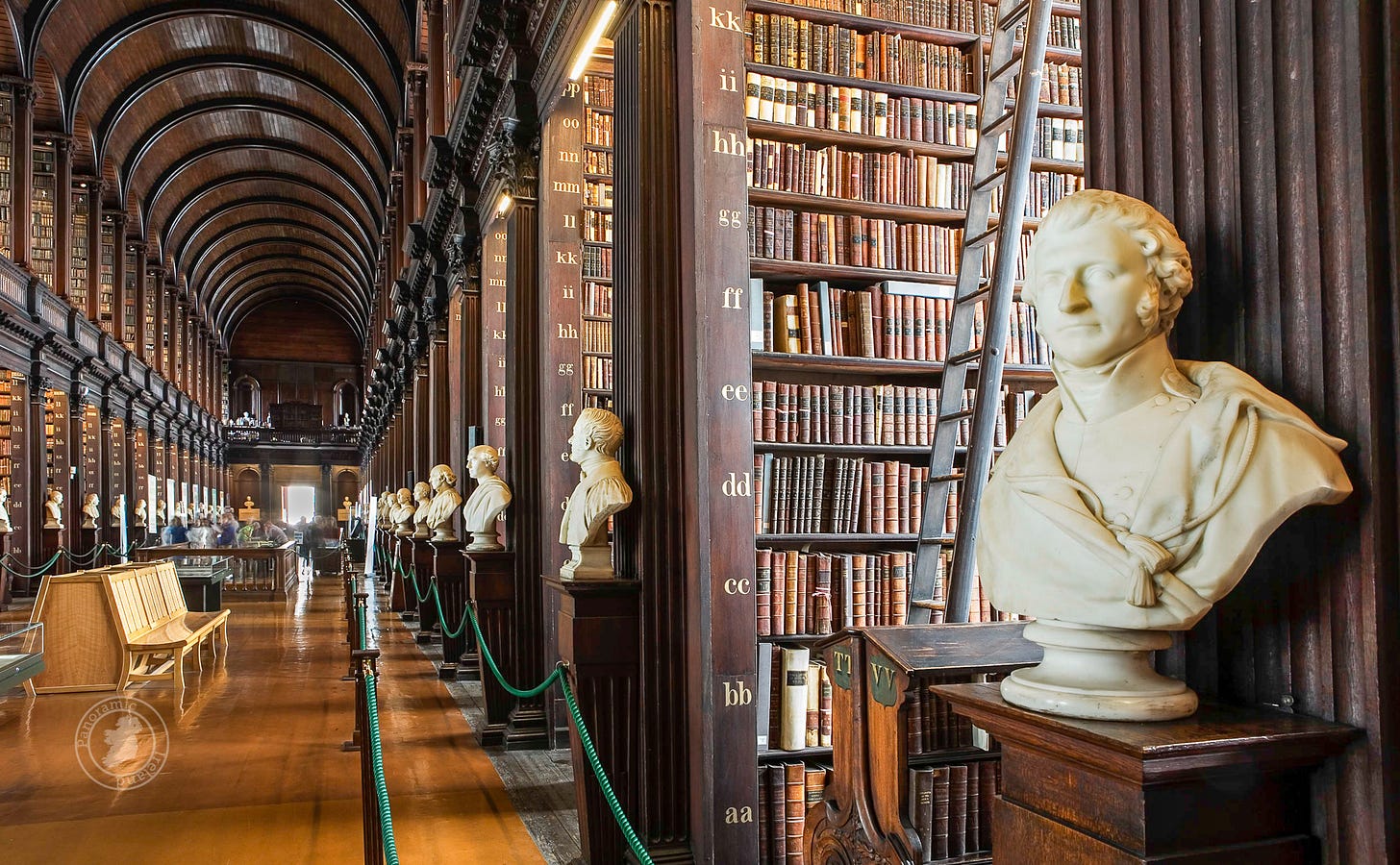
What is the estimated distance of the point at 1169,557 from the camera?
122 cm

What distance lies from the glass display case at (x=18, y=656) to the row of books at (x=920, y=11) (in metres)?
4.43

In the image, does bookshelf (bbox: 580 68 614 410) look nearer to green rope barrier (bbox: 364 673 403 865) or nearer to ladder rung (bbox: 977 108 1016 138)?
ladder rung (bbox: 977 108 1016 138)

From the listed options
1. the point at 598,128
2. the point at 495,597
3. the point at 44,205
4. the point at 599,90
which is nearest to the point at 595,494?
the point at 495,597

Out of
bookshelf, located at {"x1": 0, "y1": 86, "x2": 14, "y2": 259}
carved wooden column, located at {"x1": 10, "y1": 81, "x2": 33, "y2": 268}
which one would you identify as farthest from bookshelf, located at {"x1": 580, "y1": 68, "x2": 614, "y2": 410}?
bookshelf, located at {"x1": 0, "y1": 86, "x2": 14, "y2": 259}

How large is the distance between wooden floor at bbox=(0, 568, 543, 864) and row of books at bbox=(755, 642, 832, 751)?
3.38ft

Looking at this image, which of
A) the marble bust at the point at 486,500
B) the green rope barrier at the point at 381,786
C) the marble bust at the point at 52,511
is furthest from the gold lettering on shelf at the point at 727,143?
the marble bust at the point at 52,511

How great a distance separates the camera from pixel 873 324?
12.7 ft

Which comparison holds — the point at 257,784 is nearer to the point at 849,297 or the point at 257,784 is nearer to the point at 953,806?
the point at 953,806

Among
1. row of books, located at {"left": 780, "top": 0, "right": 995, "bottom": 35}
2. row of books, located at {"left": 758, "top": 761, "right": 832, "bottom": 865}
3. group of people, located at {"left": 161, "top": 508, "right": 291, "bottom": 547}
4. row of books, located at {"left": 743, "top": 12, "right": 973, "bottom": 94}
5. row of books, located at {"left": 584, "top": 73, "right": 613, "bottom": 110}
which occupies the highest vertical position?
row of books, located at {"left": 584, "top": 73, "right": 613, "bottom": 110}

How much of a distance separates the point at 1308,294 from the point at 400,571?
12.6 meters

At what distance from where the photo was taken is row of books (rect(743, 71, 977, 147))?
12.6 feet

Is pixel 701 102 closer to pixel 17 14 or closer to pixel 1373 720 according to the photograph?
pixel 1373 720

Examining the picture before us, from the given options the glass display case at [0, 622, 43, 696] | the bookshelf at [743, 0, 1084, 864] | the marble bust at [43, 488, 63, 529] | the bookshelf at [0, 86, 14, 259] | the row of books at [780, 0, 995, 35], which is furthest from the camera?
the marble bust at [43, 488, 63, 529]

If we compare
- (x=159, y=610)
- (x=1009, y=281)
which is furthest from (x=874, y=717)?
(x=159, y=610)
